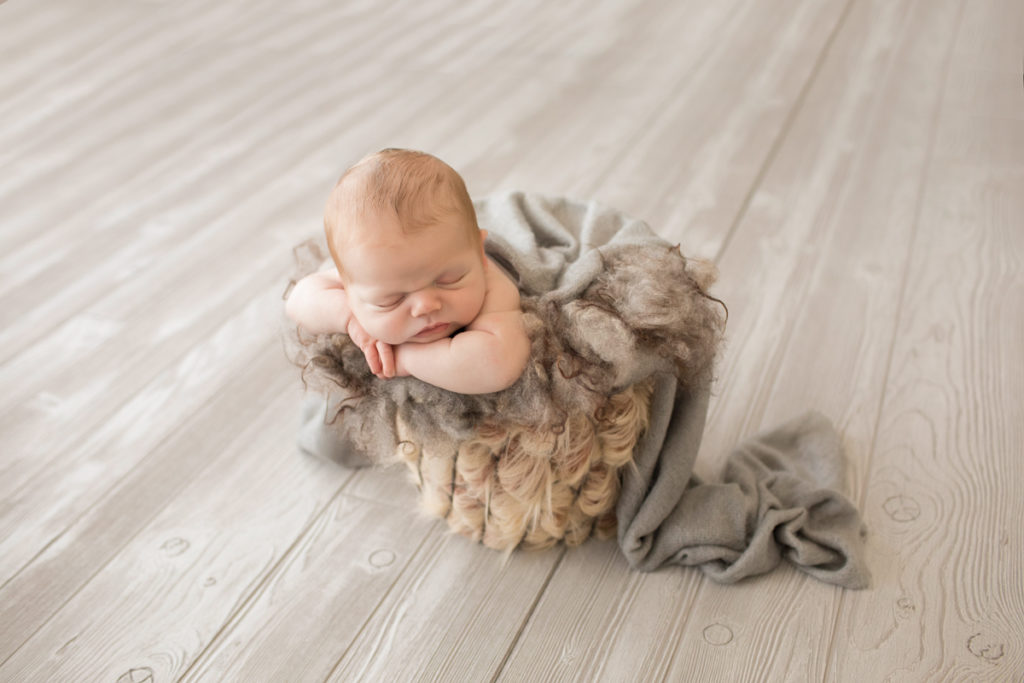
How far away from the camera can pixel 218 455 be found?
1.45 metres

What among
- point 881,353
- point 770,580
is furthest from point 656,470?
point 881,353

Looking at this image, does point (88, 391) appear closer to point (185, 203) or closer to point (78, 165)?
point (185, 203)

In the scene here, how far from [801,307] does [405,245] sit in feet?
3.19

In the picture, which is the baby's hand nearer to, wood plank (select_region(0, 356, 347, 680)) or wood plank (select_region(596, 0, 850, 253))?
wood plank (select_region(0, 356, 347, 680))

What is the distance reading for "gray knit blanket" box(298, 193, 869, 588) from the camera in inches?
41.1

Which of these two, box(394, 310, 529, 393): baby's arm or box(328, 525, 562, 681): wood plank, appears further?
box(328, 525, 562, 681): wood plank

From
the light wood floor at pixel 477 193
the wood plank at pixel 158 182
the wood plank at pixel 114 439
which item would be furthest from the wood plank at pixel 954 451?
the wood plank at pixel 158 182

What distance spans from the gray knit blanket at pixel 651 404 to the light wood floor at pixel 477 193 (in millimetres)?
50

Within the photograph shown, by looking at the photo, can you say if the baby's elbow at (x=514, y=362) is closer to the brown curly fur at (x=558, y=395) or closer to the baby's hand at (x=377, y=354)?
the brown curly fur at (x=558, y=395)

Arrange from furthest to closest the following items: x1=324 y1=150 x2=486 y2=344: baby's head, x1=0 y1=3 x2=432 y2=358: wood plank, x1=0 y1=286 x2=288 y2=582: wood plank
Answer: x1=0 y1=3 x2=432 y2=358: wood plank < x1=0 y1=286 x2=288 y2=582: wood plank < x1=324 y1=150 x2=486 y2=344: baby's head

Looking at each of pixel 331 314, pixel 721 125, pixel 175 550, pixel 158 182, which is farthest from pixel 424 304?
pixel 721 125

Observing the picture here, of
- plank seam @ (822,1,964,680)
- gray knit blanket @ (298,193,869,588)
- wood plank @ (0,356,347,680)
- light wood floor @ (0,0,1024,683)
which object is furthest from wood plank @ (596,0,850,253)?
wood plank @ (0,356,347,680)

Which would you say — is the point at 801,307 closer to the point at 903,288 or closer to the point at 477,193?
the point at 903,288

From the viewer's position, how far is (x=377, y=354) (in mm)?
1053
